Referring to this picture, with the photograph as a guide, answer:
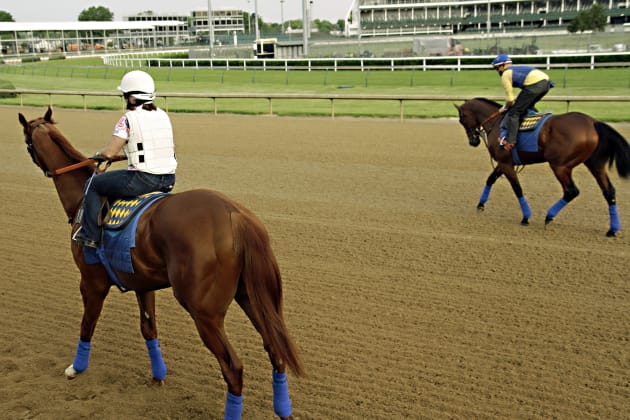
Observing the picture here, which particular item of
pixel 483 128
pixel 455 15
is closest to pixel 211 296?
pixel 483 128

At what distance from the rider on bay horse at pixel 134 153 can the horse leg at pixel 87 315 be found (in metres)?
0.37

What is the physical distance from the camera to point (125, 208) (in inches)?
188

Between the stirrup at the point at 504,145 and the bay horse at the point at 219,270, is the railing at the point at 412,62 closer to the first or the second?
the stirrup at the point at 504,145

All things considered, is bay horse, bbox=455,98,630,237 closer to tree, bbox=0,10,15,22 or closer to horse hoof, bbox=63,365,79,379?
horse hoof, bbox=63,365,79,379

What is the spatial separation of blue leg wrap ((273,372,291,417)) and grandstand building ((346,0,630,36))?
75.4 metres

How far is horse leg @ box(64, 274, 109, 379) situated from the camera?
16.6ft

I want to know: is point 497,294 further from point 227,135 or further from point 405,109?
point 405,109

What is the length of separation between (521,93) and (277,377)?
21.9 feet

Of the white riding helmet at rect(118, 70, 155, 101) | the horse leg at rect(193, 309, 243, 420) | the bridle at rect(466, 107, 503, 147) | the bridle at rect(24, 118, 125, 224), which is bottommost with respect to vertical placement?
the horse leg at rect(193, 309, 243, 420)

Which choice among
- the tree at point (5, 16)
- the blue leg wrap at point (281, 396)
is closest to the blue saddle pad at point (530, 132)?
the blue leg wrap at point (281, 396)

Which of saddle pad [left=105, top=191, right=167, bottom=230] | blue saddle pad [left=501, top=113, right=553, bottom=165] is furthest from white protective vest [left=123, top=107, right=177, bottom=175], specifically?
blue saddle pad [left=501, top=113, right=553, bottom=165]

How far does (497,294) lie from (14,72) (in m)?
47.9

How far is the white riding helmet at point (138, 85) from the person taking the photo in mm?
4758

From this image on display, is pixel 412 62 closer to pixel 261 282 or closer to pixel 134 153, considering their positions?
pixel 134 153
